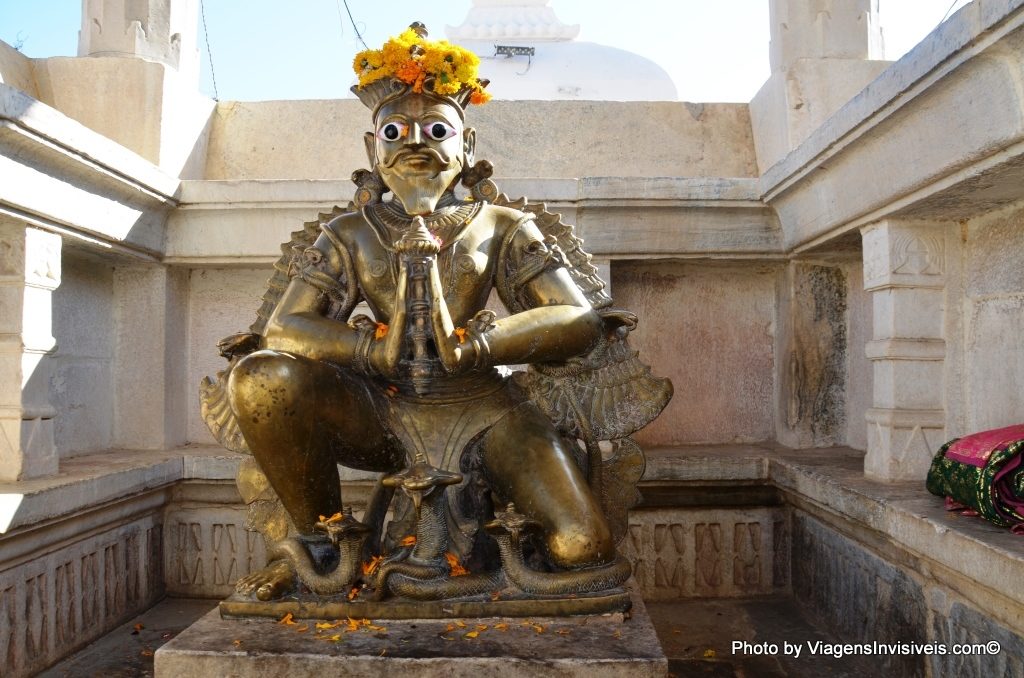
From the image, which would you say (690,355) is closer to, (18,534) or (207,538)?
(207,538)

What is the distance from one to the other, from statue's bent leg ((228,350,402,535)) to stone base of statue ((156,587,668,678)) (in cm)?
41

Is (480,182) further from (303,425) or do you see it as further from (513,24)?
(513,24)

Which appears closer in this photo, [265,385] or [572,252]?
[265,385]

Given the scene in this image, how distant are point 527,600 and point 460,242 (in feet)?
3.98

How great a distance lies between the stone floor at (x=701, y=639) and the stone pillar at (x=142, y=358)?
0.95 meters

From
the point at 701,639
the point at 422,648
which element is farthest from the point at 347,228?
the point at 701,639

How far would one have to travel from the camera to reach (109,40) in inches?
191

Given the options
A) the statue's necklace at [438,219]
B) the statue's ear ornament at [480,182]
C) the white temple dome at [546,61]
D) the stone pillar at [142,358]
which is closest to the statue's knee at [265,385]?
the statue's necklace at [438,219]

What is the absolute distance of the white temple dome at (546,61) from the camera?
8.20 m

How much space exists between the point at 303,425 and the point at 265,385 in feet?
0.58

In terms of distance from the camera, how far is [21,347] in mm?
3666

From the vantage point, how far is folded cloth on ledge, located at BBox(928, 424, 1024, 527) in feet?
9.18

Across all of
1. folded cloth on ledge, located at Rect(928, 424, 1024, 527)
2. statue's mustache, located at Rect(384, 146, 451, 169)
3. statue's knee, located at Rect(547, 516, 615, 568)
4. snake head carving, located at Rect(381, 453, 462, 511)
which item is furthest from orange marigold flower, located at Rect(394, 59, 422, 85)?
folded cloth on ledge, located at Rect(928, 424, 1024, 527)

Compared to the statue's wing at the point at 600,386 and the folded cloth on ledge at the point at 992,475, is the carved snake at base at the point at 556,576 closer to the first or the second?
the statue's wing at the point at 600,386
